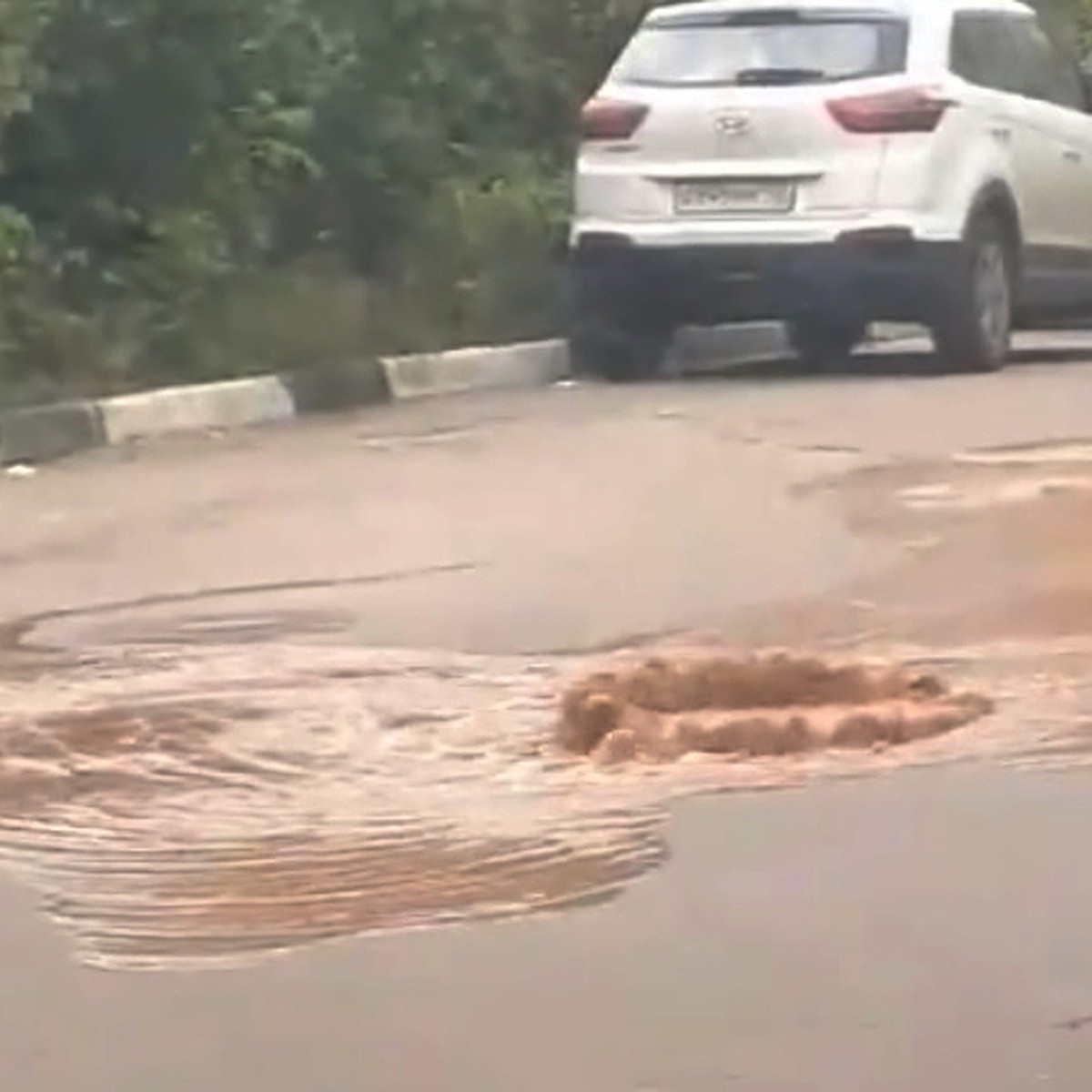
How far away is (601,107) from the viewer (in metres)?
14.6

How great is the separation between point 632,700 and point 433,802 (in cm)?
87

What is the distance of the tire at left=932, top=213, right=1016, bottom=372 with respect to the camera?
48.1 feet

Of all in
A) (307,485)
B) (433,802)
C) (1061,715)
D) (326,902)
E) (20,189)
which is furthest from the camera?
(20,189)

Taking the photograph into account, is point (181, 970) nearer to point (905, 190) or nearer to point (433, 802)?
point (433, 802)

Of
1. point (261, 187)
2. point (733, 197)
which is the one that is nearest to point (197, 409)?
point (261, 187)

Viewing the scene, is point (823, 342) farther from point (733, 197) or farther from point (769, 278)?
Answer: point (733, 197)

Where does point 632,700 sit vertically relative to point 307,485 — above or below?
above

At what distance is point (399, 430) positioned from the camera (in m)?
12.5

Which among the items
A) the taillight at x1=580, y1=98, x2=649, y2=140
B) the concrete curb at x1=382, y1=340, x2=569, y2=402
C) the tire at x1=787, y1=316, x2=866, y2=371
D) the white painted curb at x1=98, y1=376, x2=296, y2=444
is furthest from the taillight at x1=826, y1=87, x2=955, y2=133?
the white painted curb at x1=98, y1=376, x2=296, y2=444

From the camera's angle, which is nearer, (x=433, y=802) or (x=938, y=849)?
(x=938, y=849)

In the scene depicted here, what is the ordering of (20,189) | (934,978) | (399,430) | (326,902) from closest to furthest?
(934,978)
(326,902)
(399,430)
(20,189)

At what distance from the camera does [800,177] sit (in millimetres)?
14391

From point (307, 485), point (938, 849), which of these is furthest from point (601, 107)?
point (938, 849)

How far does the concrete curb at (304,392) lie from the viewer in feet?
39.8
